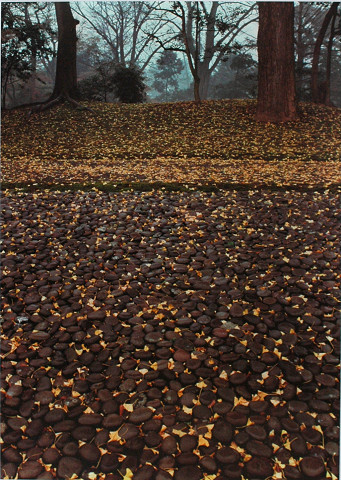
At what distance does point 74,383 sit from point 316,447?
1.24m

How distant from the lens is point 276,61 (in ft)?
32.7

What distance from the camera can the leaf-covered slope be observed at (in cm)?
631

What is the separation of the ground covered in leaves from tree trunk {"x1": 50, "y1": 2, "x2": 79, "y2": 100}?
1042 centimetres

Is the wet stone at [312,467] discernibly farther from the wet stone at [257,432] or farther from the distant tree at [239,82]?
the distant tree at [239,82]

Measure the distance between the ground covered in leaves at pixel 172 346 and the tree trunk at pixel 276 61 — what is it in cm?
683

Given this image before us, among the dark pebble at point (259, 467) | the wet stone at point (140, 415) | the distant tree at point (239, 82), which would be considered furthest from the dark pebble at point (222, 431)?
the distant tree at point (239, 82)

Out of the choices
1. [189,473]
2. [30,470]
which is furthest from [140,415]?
[30,470]

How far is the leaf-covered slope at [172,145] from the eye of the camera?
20.7ft

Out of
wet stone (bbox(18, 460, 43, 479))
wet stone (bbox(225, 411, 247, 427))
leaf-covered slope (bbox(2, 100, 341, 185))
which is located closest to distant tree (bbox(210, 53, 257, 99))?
leaf-covered slope (bbox(2, 100, 341, 185))

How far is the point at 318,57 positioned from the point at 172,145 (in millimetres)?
8138

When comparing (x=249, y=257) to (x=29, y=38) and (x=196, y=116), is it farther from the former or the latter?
(x=29, y=38)

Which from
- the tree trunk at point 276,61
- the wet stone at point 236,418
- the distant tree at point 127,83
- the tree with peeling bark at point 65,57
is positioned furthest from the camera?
the distant tree at point 127,83

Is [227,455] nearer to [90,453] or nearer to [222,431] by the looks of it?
[222,431]

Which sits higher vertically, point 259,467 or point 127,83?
point 127,83
